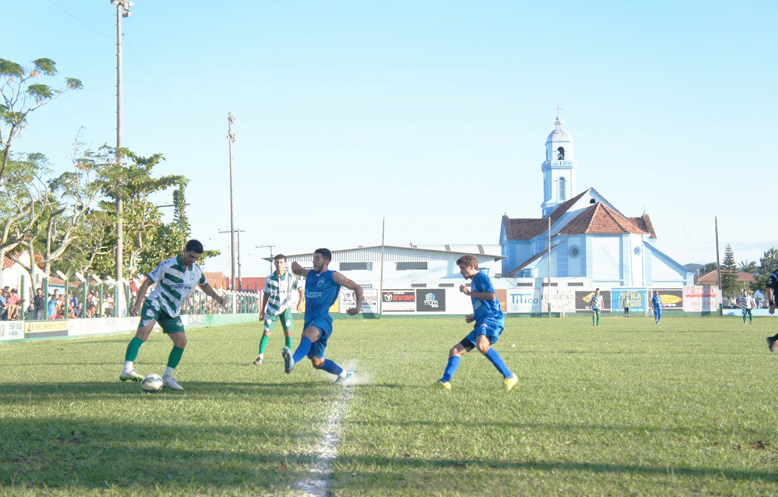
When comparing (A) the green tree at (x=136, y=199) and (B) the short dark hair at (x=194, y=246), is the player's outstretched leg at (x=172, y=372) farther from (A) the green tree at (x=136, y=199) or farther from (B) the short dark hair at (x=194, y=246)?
(A) the green tree at (x=136, y=199)

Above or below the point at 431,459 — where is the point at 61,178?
above

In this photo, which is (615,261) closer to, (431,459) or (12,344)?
(12,344)

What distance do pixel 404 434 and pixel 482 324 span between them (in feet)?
10.8

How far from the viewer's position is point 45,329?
1008 inches

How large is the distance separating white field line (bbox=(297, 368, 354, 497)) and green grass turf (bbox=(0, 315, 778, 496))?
7cm

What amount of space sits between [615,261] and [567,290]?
2327 cm

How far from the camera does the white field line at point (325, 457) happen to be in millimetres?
4516

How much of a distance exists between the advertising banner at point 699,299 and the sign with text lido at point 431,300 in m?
17.2

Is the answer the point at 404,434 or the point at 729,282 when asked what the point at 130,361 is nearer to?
the point at 404,434

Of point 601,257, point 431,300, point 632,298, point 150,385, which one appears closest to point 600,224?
point 601,257

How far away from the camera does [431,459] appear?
5188mm

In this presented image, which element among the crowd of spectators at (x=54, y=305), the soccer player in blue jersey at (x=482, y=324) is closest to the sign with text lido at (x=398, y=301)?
the crowd of spectators at (x=54, y=305)

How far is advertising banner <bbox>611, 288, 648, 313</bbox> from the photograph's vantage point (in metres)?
53.6

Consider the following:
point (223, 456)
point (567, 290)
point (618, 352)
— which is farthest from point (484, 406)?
point (567, 290)
